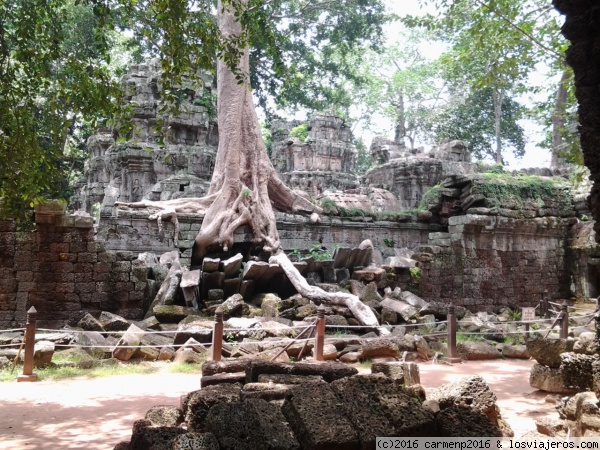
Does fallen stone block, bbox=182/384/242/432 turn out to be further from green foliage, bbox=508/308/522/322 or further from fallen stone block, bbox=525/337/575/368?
green foliage, bbox=508/308/522/322

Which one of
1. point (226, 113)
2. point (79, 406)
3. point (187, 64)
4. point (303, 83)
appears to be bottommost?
point (79, 406)

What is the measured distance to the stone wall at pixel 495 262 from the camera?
12.5 meters

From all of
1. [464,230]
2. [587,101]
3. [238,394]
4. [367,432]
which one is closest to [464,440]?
[367,432]

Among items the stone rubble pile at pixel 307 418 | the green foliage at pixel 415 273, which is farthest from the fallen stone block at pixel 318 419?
the green foliage at pixel 415 273

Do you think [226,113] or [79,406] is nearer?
[79,406]

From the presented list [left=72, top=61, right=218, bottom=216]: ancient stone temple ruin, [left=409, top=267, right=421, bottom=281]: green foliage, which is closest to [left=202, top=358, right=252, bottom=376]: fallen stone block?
[left=409, top=267, right=421, bottom=281]: green foliage

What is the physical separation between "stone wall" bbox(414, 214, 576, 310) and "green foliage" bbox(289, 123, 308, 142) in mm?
10902

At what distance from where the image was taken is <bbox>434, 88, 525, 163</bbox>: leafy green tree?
3128 centimetres

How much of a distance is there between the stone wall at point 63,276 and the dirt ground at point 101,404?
8.95 feet

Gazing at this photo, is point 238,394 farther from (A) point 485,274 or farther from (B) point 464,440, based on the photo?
(A) point 485,274

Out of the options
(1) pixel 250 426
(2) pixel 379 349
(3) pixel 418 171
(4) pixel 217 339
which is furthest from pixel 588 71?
(3) pixel 418 171

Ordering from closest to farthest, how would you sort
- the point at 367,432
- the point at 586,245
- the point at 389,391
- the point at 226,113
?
the point at 367,432 < the point at 389,391 < the point at 226,113 < the point at 586,245

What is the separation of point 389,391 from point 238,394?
3.87 ft

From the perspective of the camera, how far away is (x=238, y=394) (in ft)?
13.1
